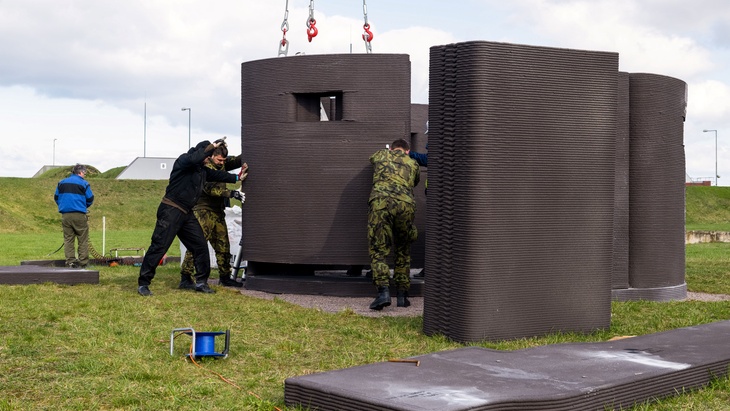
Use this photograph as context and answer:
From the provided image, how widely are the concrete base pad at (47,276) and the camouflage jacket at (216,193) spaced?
57.5 inches

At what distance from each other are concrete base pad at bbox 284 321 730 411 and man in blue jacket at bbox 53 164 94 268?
9779mm

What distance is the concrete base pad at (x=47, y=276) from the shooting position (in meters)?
10.4

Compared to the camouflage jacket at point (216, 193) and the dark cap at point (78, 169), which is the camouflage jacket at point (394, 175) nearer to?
the camouflage jacket at point (216, 193)

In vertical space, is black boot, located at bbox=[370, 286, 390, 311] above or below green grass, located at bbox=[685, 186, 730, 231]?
below

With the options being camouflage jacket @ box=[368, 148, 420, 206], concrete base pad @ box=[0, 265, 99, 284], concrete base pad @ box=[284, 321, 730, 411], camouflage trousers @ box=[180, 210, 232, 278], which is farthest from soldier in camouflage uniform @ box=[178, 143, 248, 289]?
concrete base pad @ box=[284, 321, 730, 411]

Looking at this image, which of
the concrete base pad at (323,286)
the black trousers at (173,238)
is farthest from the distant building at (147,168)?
the black trousers at (173,238)

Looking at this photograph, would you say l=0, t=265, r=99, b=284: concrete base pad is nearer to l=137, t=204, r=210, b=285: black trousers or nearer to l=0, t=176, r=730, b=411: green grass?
l=0, t=176, r=730, b=411: green grass

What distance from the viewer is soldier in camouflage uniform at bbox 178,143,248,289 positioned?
10570mm

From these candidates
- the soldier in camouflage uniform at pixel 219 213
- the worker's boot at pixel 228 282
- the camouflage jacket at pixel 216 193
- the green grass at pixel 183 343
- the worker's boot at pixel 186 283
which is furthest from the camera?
the worker's boot at pixel 228 282

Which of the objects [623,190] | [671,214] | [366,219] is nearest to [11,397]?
[366,219]

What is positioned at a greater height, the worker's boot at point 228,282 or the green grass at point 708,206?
the green grass at point 708,206

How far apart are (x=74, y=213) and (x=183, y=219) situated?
5134 mm

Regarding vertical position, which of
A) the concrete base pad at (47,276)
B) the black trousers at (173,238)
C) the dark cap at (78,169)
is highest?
the dark cap at (78,169)

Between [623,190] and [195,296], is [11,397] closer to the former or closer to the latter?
[195,296]
